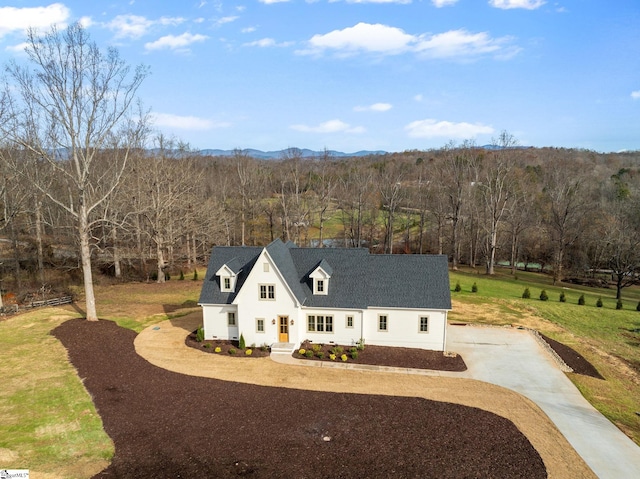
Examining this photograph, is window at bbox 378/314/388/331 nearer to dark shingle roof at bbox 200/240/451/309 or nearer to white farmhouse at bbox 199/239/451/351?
white farmhouse at bbox 199/239/451/351

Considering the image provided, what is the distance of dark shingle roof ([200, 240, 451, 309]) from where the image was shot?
2380 centimetres

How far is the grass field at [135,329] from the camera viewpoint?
45.6ft

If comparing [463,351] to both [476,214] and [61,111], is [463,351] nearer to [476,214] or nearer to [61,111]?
[61,111]

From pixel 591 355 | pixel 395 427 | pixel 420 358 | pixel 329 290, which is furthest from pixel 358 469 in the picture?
pixel 591 355

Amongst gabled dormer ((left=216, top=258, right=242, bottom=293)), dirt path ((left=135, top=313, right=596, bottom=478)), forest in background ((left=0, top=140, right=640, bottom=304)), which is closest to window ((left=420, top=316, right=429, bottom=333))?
dirt path ((left=135, top=313, right=596, bottom=478))

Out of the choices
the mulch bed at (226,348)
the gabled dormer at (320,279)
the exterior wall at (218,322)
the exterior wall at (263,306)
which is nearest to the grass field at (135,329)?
the mulch bed at (226,348)

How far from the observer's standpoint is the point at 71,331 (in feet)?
82.3

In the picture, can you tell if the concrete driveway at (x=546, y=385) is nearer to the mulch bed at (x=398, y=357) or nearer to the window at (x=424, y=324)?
the mulch bed at (x=398, y=357)

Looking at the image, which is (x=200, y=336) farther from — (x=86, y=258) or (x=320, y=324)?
(x=86, y=258)

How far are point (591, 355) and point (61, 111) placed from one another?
122 ft

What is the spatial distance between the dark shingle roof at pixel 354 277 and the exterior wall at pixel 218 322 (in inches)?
18.6

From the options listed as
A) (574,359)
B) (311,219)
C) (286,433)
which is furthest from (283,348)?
(311,219)

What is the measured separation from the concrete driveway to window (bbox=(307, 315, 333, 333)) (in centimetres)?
791

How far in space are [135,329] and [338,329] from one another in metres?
14.4
